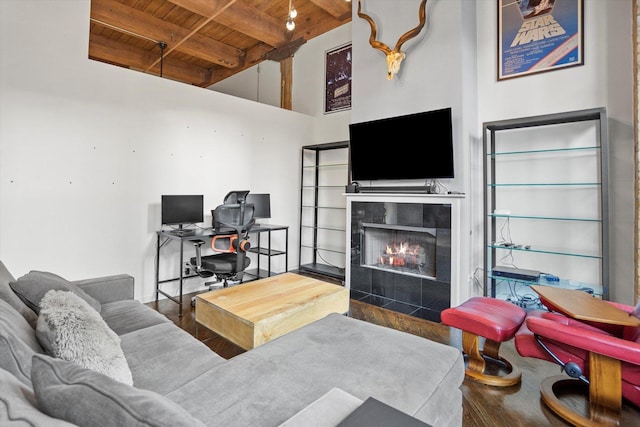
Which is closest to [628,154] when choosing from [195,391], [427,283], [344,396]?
[427,283]

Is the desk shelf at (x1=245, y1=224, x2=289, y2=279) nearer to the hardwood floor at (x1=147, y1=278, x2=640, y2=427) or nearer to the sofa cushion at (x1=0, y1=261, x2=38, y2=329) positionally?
the hardwood floor at (x1=147, y1=278, x2=640, y2=427)

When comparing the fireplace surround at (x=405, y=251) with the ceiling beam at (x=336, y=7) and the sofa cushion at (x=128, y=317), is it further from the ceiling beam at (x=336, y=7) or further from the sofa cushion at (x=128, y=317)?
the ceiling beam at (x=336, y=7)

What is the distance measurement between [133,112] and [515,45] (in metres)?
4.15

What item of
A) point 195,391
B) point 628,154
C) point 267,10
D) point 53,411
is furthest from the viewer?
point 267,10

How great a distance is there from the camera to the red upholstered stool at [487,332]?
2049mm

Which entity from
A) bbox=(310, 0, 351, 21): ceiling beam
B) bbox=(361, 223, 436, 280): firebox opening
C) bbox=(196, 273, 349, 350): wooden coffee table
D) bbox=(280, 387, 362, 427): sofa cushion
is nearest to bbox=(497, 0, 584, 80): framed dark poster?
bbox=(361, 223, 436, 280): firebox opening

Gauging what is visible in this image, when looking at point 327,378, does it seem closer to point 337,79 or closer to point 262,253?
point 262,253

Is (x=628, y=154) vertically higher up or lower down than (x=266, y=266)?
higher up

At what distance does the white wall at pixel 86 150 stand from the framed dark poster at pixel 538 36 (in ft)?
11.1

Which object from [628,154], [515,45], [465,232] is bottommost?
[465,232]

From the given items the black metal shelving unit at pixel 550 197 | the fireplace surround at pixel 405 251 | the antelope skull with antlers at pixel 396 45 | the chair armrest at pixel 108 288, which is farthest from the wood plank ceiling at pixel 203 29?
the chair armrest at pixel 108 288

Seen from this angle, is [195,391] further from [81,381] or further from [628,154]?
[628,154]

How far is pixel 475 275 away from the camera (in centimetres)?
352

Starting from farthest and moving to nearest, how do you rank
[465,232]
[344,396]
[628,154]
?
[465,232] < [628,154] < [344,396]
